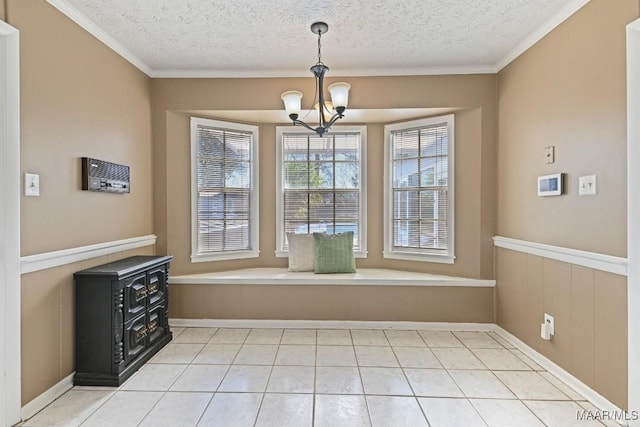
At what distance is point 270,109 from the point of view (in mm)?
3424

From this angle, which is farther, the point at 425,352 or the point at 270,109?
the point at 270,109

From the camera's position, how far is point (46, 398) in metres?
2.10

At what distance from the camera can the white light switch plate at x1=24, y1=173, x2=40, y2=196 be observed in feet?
6.43

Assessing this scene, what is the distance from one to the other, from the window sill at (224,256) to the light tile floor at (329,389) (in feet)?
2.73

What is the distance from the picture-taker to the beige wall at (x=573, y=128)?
6.39 ft

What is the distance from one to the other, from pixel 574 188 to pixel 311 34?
7.33 ft

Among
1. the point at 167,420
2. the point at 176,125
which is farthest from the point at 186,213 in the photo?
the point at 167,420

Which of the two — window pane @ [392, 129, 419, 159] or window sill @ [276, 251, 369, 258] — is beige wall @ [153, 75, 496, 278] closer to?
window pane @ [392, 129, 419, 159]

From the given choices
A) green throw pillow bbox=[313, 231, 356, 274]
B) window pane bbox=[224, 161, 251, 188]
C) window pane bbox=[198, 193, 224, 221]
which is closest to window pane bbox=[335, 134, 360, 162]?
green throw pillow bbox=[313, 231, 356, 274]

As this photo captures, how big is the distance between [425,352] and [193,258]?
244cm

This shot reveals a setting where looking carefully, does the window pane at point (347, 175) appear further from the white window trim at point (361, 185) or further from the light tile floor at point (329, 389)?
the light tile floor at point (329, 389)

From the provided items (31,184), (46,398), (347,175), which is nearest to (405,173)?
(347,175)

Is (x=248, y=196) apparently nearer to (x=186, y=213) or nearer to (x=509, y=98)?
(x=186, y=213)

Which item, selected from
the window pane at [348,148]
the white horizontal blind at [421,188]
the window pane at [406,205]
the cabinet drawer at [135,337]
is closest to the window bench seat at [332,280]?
the white horizontal blind at [421,188]
